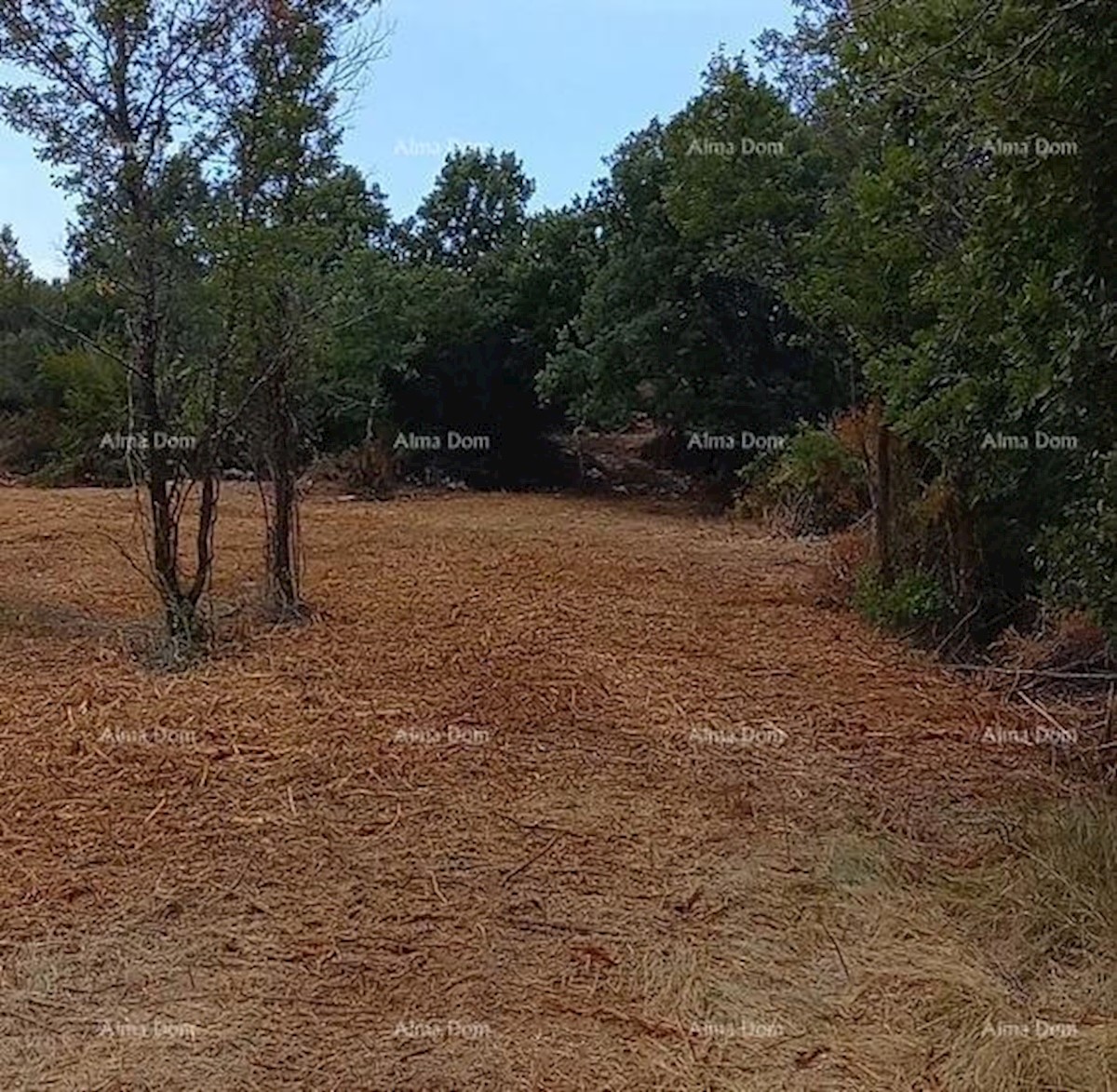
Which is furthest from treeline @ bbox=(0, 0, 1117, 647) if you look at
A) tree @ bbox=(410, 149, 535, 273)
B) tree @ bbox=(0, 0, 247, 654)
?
tree @ bbox=(410, 149, 535, 273)

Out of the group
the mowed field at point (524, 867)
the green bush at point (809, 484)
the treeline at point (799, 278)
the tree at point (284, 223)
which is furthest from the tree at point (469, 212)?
the mowed field at point (524, 867)

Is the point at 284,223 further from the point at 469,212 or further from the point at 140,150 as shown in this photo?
the point at 469,212

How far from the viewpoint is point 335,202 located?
6.37m

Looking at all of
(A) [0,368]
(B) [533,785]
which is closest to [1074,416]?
(B) [533,785]

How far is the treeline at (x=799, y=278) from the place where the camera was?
12.0 feet

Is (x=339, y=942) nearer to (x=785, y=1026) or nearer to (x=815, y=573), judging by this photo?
(x=785, y=1026)

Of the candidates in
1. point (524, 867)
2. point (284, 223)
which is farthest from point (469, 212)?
point (524, 867)

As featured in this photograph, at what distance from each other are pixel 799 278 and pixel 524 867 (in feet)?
18.8

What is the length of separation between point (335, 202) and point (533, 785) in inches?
140

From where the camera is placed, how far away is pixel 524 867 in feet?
11.4

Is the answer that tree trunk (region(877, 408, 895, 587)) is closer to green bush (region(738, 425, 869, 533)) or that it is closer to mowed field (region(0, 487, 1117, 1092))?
mowed field (region(0, 487, 1117, 1092))

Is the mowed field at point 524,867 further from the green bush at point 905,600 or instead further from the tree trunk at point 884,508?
the tree trunk at point 884,508

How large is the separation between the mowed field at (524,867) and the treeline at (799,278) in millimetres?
945

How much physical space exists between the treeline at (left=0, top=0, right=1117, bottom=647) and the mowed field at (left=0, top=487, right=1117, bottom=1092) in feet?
3.10
